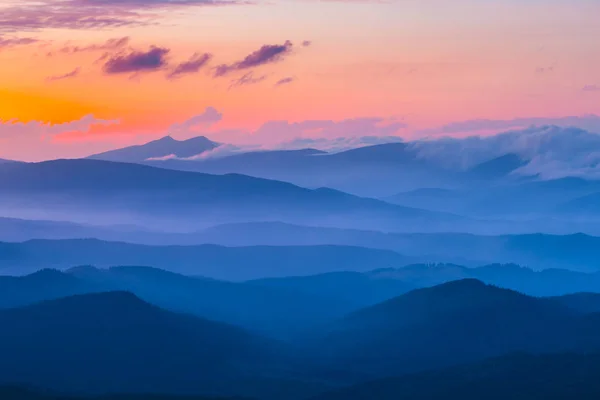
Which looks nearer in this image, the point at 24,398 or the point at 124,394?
the point at 24,398

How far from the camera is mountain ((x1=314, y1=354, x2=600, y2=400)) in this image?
6914 inches

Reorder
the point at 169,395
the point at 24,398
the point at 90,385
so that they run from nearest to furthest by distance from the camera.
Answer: the point at 24,398 < the point at 169,395 < the point at 90,385

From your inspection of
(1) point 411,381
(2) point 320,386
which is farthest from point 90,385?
(1) point 411,381

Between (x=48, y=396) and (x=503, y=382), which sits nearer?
(x=48, y=396)

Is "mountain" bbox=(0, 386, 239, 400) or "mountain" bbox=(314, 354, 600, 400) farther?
"mountain" bbox=(314, 354, 600, 400)

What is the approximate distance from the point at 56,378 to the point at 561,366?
→ 9339cm

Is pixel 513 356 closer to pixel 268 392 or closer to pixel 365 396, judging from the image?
pixel 365 396

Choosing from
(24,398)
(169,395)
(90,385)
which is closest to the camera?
(24,398)

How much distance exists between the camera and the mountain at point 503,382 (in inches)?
6914

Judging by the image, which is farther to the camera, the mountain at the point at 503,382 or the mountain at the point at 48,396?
the mountain at the point at 503,382

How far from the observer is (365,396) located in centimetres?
18200

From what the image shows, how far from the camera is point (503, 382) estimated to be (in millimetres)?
182750

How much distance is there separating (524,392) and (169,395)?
198 ft

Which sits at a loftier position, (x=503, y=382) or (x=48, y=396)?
(x=503, y=382)
